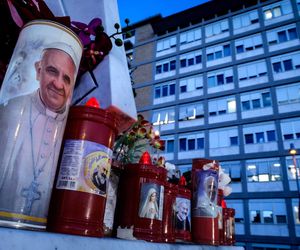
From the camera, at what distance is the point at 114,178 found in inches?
36.1

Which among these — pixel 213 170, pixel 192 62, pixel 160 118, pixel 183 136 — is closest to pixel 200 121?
pixel 183 136

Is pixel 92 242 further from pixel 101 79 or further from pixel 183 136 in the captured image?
pixel 183 136

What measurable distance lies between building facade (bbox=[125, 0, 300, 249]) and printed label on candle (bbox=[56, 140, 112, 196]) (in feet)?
42.9

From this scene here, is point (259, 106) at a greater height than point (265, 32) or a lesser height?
lesser

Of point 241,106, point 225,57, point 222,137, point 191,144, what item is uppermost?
point 225,57

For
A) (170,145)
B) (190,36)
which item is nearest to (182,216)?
(170,145)

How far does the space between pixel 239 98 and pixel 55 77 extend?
48.4ft

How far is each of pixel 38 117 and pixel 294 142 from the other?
1375 centimetres

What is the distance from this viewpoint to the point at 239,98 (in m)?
14.4

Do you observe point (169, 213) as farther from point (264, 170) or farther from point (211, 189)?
point (264, 170)

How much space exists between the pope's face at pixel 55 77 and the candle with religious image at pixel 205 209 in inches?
32.9

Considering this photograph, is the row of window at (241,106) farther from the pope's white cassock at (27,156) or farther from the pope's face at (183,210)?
the pope's white cassock at (27,156)

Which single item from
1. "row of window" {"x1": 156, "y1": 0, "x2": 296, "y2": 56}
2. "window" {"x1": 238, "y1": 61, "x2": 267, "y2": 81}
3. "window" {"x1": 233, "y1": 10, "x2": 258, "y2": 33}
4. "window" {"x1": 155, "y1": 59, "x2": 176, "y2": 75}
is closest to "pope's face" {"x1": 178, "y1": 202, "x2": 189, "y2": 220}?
"window" {"x1": 238, "y1": 61, "x2": 267, "y2": 81}

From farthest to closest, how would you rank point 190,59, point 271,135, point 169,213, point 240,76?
1. point 190,59
2. point 240,76
3. point 271,135
4. point 169,213
